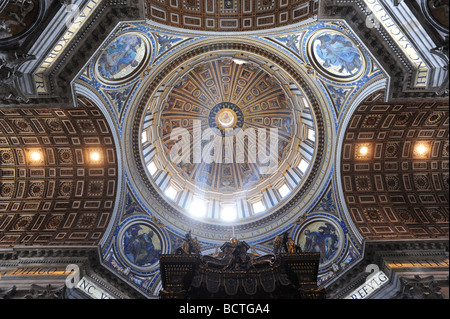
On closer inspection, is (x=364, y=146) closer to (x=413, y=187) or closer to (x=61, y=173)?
(x=413, y=187)

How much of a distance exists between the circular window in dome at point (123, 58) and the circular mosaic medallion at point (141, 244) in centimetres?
777

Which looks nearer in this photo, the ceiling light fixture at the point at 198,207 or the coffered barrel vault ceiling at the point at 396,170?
the coffered barrel vault ceiling at the point at 396,170

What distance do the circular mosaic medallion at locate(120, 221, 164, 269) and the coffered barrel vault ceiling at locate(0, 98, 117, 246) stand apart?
147cm

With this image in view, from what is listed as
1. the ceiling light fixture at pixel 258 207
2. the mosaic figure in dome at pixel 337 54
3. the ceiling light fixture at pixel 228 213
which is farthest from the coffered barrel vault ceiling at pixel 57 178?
the mosaic figure in dome at pixel 337 54

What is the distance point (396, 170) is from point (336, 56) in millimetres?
6759

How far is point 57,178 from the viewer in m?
Answer: 16.1

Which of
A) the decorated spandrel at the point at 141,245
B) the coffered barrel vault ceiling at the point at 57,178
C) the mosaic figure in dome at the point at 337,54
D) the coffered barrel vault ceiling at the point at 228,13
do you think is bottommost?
the decorated spandrel at the point at 141,245

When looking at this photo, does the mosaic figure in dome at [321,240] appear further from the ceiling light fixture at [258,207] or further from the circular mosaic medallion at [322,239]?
the ceiling light fixture at [258,207]

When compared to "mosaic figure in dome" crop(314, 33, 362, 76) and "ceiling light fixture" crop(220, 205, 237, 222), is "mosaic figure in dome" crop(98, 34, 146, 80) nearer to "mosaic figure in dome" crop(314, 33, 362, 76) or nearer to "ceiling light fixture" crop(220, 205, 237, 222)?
"mosaic figure in dome" crop(314, 33, 362, 76)

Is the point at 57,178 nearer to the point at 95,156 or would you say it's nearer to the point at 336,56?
the point at 95,156

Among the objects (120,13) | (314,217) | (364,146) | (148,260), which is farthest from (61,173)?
(364,146)

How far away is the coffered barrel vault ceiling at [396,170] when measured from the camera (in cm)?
1438

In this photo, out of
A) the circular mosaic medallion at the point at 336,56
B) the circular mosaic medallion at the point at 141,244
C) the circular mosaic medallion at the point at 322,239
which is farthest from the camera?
the circular mosaic medallion at the point at 141,244

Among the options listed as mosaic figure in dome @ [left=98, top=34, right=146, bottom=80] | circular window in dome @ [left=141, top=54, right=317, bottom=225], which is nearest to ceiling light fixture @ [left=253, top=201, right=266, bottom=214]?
circular window in dome @ [left=141, top=54, right=317, bottom=225]
